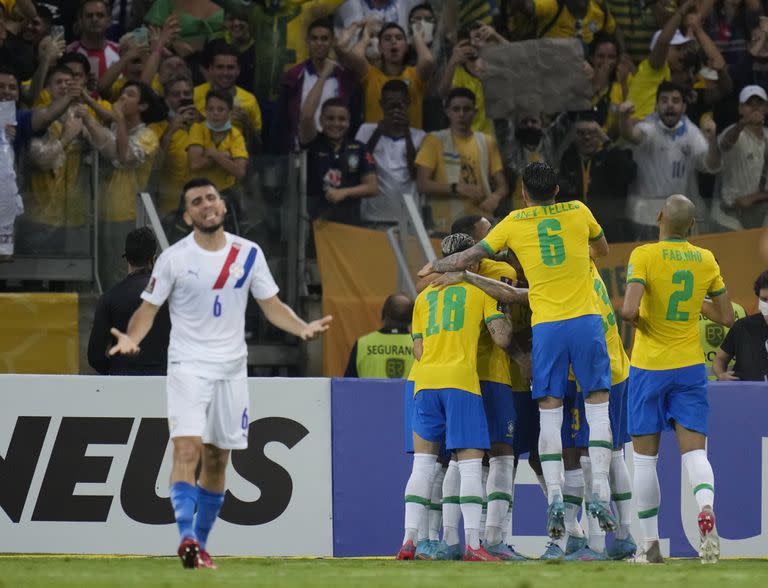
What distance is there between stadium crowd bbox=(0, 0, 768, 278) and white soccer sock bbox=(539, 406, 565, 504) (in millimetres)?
4786

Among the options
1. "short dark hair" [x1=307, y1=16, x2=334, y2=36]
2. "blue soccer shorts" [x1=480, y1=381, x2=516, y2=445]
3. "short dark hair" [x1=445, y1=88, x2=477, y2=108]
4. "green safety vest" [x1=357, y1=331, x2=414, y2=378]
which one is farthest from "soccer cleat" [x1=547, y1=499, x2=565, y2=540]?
"short dark hair" [x1=307, y1=16, x2=334, y2=36]

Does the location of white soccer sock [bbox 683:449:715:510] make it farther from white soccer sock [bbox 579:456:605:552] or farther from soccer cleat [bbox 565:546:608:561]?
soccer cleat [bbox 565:546:608:561]

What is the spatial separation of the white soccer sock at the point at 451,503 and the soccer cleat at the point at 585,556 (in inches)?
34.5

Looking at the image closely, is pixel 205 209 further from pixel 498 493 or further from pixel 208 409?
pixel 498 493

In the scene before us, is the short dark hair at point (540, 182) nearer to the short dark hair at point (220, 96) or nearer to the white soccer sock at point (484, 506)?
the white soccer sock at point (484, 506)

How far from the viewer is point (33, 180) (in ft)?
44.4

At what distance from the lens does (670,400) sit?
9969 millimetres

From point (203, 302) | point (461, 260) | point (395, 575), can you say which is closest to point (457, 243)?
point (461, 260)

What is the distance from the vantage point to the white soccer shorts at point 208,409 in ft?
28.3

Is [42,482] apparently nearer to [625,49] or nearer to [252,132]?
[252,132]

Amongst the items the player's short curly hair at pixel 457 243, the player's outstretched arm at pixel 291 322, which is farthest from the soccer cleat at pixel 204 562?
the player's short curly hair at pixel 457 243

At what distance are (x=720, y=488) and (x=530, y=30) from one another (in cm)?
666

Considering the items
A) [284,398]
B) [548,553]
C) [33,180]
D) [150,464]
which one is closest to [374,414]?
[284,398]

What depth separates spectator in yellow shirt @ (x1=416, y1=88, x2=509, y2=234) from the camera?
48.2ft
